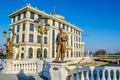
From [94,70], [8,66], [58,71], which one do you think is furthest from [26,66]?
[94,70]

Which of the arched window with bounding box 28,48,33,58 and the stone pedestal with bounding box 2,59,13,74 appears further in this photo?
the arched window with bounding box 28,48,33,58

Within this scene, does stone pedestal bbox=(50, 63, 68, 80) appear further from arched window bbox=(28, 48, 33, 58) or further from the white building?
arched window bbox=(28, 48, 33, 58)

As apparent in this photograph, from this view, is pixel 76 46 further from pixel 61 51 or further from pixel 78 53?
pixel 61 51

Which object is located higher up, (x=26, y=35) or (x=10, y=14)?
(x=10, y=14)

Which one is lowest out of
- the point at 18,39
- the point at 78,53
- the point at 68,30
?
the point at 78,53

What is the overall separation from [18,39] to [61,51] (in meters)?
35.3

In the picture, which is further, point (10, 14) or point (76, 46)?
point (76, 46)

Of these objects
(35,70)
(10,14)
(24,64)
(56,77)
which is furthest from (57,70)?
(10,14)

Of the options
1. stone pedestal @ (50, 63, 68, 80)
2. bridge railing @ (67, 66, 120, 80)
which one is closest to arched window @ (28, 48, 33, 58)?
stone pedestal @ (50, 63, 68, 80)

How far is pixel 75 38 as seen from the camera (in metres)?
60.7

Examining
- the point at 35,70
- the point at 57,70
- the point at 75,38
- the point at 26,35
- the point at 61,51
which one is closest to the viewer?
the point at 57,70

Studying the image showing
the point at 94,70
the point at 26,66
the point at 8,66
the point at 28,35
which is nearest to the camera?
the point at 94,70

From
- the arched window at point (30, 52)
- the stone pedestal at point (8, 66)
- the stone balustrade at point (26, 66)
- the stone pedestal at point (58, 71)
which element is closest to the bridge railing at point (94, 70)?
the stone pedestal at point (58, 71)

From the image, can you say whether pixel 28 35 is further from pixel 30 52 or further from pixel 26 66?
pixel 26 66
